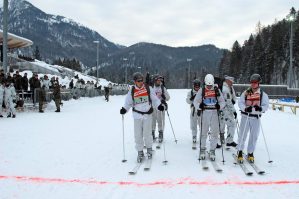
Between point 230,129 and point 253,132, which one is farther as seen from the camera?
point 230,129

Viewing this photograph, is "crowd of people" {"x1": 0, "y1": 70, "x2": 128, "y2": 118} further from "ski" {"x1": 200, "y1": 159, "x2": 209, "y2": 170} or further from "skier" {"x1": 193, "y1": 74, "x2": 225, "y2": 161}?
"ski" {"x1": 200, "y1": 159, "x2": 209, "y2": 170}

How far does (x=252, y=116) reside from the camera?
860cm

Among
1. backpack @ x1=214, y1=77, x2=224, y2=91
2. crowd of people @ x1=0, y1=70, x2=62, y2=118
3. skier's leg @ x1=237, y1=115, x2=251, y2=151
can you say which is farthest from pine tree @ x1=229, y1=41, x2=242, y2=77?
skier's leg @ x1=237, y1=115, x2=251, y2=151

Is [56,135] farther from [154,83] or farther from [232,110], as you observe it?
[232,110]

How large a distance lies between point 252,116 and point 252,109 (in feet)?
0.59

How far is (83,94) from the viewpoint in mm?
38156

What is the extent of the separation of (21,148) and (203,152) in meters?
4.93

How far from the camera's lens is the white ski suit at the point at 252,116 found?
8.52 meters

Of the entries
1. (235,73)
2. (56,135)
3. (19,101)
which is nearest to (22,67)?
(19,101)

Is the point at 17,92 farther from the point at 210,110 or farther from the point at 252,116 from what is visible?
the point at 252,116

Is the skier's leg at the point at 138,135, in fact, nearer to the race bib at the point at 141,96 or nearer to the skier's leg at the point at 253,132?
the race bib at the point at 141,96

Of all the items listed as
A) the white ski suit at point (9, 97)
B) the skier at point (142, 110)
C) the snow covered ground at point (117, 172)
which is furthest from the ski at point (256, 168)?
the white ski suit at point (9, 97)

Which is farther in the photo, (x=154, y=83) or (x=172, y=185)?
(x=154, y=83)

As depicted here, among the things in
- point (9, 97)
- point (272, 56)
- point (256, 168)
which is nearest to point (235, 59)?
point (272, 56)
